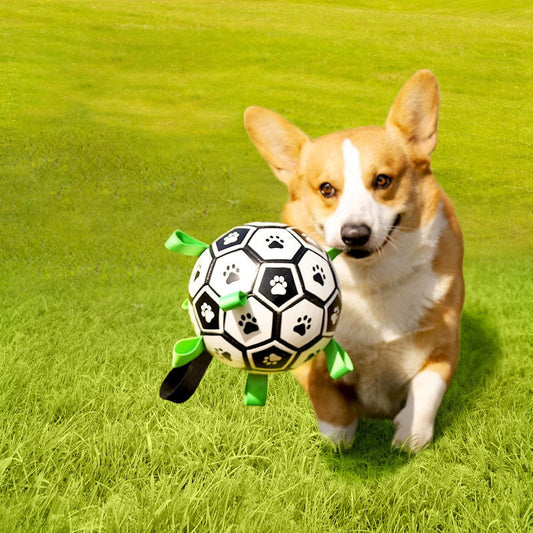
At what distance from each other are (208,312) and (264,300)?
9.2 inches

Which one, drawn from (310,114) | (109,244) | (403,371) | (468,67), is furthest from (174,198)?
(468,67)

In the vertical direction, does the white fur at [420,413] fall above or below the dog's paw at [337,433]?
above

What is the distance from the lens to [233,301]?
2434 millimetres

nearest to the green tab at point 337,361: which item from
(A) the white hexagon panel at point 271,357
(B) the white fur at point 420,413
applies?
(A) the white hexagon panel at point 271,357

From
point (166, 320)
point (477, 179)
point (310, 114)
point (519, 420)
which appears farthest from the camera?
point (310, 114)

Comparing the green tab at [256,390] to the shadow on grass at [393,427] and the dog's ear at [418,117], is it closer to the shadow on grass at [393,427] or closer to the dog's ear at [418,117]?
the shadow on grass at [393,427]

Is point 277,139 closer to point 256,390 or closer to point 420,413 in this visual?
point 256,390

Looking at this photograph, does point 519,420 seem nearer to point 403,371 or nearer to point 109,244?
point 403,371

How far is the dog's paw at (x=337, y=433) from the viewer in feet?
10.6

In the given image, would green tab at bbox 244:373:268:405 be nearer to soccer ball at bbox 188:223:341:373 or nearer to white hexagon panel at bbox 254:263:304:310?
soccer ball at bbox 188:223:341:373

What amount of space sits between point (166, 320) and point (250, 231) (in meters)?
2.32

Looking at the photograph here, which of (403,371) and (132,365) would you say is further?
(132,365)

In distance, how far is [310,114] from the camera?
15.0m

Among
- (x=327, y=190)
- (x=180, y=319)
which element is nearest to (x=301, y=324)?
(x=327, y=190)
